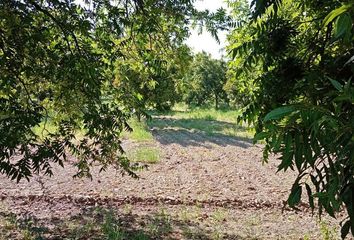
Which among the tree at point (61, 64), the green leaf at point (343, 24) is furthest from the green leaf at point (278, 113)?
the tree at point (61, 64)

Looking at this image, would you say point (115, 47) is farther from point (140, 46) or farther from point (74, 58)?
point (74, 58)

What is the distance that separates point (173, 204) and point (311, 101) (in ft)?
16.5

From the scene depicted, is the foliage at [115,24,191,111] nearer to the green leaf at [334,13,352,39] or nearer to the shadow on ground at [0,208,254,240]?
the shadow on ground at [0,208,254,240]

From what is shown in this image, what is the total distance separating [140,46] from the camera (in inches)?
136

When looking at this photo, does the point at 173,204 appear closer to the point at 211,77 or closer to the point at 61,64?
the point at 61,64

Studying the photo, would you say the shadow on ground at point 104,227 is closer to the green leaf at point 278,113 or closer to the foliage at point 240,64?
the foliage at point 240,64

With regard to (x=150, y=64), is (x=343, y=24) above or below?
below

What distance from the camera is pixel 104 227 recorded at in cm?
488

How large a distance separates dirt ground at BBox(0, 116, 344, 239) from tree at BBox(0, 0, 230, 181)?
192 cm

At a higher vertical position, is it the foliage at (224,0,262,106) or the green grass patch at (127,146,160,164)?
the foliage at (224,0,262,106)

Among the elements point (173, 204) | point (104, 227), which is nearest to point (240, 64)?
point (104, 227)

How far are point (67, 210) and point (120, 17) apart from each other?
12.4 ft

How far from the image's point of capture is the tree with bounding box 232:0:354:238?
93cm

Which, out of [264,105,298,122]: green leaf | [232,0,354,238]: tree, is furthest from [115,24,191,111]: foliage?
[264,105,298,122]: green leaf
